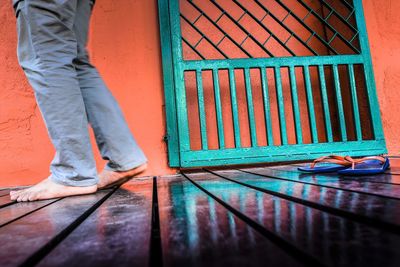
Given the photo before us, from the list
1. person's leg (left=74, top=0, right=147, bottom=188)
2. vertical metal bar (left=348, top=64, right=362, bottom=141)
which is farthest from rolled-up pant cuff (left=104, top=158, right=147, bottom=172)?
vertical metal bar (left=348, top=64, right=362, bottom=141)

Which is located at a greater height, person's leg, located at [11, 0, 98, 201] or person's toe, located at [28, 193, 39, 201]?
person's leg, located at [11, 0, 98, 201]

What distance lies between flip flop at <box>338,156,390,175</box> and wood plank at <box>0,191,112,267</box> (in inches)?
35.3

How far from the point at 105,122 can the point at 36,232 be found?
0.74 metres

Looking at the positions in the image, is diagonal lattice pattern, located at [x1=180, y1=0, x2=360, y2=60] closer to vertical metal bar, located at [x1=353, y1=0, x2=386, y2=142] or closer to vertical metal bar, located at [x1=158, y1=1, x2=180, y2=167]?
vertical metal bar, located at [x1=353, y1=0, x2=386, y2=142]

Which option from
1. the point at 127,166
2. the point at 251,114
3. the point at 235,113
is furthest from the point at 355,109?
the point at 127,166

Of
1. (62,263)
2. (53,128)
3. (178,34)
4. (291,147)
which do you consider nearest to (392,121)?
(291,147)

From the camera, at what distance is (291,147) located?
1984 millimetres

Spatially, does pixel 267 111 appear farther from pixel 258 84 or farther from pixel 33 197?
pixel 33 197

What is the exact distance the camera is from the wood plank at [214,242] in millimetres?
330

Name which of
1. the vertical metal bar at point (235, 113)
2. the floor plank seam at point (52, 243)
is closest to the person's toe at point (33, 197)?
the floor plank seam at point (52, 243)

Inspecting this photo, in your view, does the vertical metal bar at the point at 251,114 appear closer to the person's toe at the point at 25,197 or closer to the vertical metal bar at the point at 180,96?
the vertical metal bar at the point at 180,96

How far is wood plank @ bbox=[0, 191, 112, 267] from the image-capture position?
0.41 metres

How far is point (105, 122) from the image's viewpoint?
49.4 inches

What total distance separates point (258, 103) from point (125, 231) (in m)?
1.85
